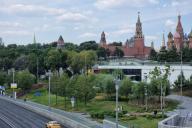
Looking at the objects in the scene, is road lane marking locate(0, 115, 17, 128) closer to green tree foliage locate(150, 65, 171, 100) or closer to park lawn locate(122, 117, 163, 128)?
park lawn locate(122, 117, 163, 128)

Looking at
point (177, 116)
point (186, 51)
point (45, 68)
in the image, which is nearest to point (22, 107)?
point (177, 116)

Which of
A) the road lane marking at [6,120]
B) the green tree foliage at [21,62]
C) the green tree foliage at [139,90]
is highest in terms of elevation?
the green tree foliage at [21,62]

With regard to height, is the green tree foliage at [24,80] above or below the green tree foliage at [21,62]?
below

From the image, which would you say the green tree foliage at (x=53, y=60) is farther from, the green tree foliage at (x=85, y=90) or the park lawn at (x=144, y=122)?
the park lawn at (x=144, y=122)

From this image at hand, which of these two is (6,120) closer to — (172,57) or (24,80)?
(24,80)

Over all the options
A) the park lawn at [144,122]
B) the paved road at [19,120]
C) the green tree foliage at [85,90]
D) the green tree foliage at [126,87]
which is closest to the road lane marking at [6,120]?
the paved road at [19,120]

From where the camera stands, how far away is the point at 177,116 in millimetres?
53562

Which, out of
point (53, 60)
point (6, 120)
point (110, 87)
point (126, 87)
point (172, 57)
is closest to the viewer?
point (6, 120)

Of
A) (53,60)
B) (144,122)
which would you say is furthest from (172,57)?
(144,122)

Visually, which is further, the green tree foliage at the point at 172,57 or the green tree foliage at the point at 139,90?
the green tree foliage at the point at 172,57

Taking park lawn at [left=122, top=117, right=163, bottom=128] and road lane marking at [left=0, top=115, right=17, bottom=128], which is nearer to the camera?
park lawn at [left=122, top=117, right=163, bottom=128]

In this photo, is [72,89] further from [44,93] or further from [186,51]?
[186,51]

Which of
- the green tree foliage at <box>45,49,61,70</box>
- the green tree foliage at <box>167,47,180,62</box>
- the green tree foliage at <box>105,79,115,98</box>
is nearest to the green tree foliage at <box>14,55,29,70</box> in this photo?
the green tree foliage at <box>45,49,61,70</box>

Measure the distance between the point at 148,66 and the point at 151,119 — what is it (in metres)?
73.9
